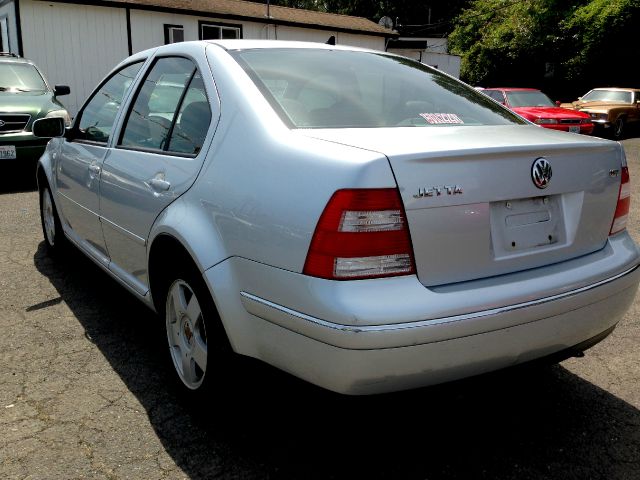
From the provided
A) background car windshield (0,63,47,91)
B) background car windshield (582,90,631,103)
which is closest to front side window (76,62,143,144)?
background car windshield (0,63,47,91)

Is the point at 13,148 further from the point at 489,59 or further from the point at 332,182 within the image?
the point at 489,59

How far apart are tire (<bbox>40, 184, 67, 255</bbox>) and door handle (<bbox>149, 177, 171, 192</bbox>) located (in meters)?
2.10

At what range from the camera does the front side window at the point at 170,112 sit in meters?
2.65

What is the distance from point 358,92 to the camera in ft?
8.81

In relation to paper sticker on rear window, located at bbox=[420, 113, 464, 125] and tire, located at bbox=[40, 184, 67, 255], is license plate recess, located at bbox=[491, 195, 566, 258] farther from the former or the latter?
tire, located at bbox=[40, 184, 67, 255]

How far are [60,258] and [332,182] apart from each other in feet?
12.0

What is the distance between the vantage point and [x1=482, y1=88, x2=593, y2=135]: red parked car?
13.8 meters

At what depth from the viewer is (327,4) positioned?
4841 cm

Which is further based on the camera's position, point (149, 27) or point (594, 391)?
point (149, 27)

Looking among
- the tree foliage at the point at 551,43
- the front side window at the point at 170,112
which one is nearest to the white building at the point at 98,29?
the tree foliage at the point at 551,43

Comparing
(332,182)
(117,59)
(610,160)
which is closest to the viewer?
(332,182)

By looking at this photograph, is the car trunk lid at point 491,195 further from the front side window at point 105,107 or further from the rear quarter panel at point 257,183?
the front side window at point 105,107

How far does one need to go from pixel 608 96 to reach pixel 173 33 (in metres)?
13.4

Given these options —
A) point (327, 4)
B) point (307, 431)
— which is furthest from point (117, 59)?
point (327, 4)
